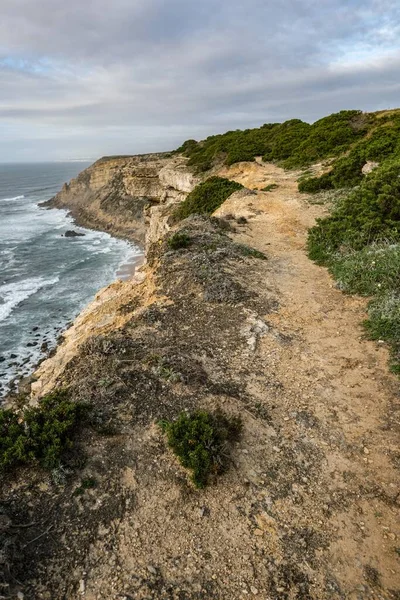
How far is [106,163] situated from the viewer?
74812 mm

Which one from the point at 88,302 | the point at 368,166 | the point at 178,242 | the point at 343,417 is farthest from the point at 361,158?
the point at 88,302

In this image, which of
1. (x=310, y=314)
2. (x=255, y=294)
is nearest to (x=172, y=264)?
(x=255, y=294)

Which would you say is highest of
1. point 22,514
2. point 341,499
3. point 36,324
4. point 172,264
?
point 172,264

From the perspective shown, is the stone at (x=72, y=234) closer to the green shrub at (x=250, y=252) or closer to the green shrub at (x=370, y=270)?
the green shrub at (x=250, y=252)

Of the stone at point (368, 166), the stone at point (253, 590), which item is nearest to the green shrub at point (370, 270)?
the stone at point (253, 590)

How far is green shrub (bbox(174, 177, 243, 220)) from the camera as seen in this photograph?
24.2 meters

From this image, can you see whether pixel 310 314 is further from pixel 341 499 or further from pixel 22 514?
pixel 22 514

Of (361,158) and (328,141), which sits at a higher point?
(328,141)

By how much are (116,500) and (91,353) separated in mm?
3672

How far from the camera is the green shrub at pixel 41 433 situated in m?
5.49

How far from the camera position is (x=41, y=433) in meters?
5.79

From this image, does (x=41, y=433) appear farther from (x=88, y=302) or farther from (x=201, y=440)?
(x=88, y=302)

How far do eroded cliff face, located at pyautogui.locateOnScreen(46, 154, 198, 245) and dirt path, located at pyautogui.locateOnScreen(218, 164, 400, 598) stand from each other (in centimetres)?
1694

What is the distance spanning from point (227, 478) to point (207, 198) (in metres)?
21.6
